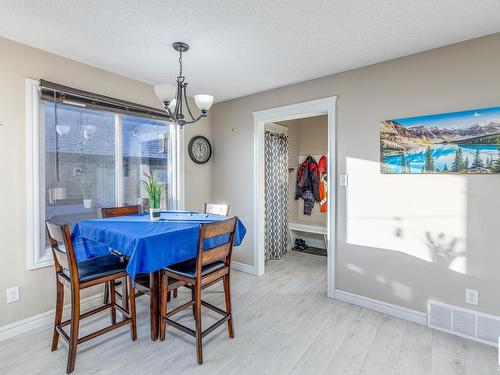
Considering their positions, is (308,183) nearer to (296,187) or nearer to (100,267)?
(296,187)

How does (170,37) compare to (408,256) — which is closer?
(170,37)

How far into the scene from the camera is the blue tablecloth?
1845mm

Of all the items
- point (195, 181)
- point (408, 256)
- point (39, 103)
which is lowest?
point (408, 256)

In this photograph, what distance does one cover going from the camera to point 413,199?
2.51m

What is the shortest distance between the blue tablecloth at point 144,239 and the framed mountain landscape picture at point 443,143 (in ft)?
5.40

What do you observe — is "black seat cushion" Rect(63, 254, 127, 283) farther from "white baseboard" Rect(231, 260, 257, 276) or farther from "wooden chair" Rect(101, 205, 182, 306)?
"white baseboard" Rect(231, 260, 257, 276)

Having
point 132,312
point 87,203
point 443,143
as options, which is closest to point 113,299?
point 132,312

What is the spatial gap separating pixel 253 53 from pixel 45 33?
168 centimetres

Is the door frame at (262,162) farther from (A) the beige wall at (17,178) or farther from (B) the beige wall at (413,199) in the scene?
(A) the beige wall at (17,178)

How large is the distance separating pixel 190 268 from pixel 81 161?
1.70m

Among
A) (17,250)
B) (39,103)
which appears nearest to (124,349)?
(17,250)

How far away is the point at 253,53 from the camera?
8.19 feet

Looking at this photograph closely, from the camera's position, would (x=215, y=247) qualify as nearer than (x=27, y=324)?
Yes

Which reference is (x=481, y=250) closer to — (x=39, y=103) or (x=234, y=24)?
(x=234, y=24)
